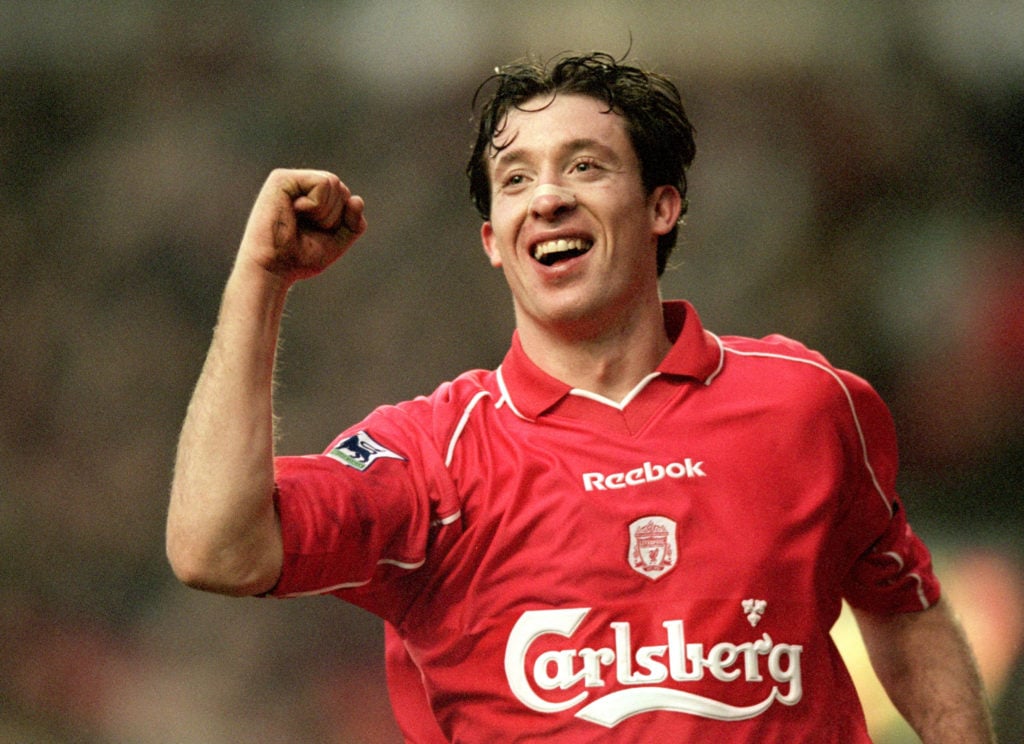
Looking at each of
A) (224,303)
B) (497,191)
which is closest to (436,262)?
(497,191)

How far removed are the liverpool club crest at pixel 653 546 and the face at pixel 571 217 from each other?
40 centimetres

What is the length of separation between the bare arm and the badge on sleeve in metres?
1.04

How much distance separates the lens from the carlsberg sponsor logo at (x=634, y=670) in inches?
79.2

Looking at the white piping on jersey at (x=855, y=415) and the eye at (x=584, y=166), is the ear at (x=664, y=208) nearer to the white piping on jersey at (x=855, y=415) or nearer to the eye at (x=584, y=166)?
the eye at (x=584, y=166)

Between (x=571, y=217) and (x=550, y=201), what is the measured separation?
2.2 inches

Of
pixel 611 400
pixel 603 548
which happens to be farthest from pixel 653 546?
pixel 611 400

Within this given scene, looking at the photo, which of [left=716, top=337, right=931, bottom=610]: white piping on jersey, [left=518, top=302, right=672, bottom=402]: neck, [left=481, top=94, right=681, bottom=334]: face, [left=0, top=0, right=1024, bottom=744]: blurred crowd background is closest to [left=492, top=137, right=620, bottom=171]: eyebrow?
[left=481, top=94, right=681, bottom=334]: face

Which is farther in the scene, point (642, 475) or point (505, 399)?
point (505, 399)

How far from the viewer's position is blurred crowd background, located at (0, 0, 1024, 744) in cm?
453

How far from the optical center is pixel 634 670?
2.03 meters

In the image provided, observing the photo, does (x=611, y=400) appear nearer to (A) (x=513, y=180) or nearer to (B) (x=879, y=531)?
(A) (x=513, y=180)

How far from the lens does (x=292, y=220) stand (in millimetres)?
1882

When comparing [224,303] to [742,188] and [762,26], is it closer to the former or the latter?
[742,188]

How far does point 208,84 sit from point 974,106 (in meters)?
3.05
